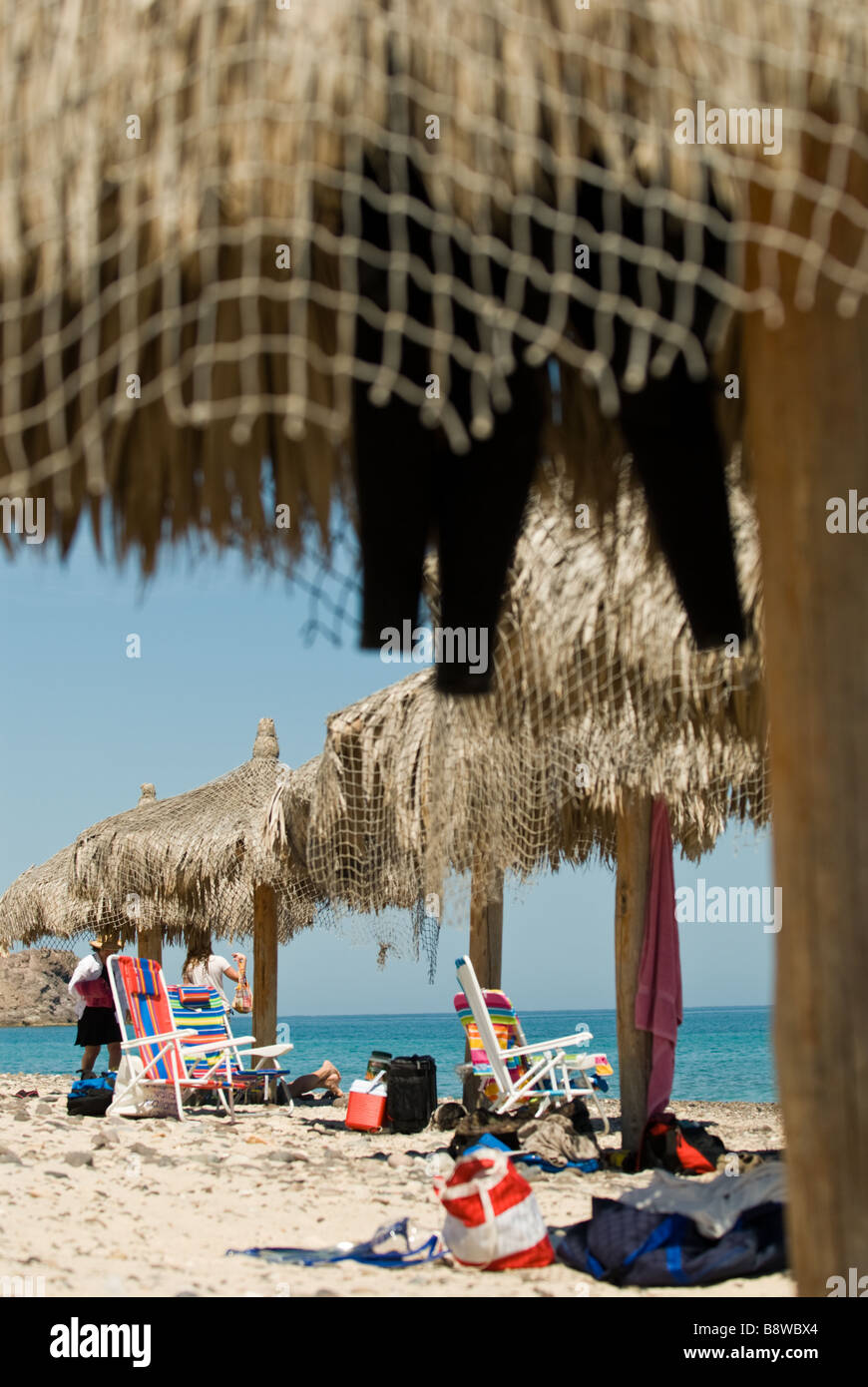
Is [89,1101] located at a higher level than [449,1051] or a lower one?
higher

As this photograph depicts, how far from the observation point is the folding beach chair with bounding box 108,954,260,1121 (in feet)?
26.3

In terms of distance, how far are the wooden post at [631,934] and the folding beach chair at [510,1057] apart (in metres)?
0.31

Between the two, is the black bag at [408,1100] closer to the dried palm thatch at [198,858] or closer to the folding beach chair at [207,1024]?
the folding beach chair at [207,1024]

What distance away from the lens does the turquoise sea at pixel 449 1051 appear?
26906 mm

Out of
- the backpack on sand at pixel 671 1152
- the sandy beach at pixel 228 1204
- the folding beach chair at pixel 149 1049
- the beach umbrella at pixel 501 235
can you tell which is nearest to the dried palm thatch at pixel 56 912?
the folding beach chair at pixel 149 1049

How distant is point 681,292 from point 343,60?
49 cm

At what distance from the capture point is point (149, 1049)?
8289 millimetres

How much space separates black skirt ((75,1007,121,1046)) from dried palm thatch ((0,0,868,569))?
28.2 ft

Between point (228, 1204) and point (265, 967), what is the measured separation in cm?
681

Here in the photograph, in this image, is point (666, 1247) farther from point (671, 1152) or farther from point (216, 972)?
point (216, 972)

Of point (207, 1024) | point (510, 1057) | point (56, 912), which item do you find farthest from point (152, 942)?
point (510, 1057)

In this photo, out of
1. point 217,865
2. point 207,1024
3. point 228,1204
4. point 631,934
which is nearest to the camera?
Answer: point 228,1204
